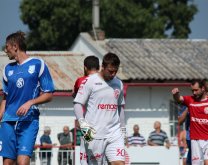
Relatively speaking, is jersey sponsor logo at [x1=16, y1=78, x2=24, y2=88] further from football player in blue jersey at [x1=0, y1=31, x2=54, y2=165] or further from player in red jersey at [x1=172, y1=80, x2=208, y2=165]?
player in red jersey at [x1=172, y1=80, x2=208, y2=165]

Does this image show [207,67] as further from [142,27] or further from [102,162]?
[102,162]

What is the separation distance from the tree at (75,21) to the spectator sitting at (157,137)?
1186 inches

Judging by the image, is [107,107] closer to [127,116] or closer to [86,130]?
[86,130]

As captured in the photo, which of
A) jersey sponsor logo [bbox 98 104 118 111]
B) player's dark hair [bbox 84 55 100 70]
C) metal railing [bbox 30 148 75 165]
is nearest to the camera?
jersey sponsor logo [bbox 98 104 118 111]

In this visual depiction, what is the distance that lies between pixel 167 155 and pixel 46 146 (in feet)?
8.96

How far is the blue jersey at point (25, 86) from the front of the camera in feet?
38.7

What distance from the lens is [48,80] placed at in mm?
11914

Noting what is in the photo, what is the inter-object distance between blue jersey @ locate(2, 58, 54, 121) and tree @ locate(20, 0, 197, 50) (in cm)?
3954

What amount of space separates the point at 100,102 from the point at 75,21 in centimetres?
4081

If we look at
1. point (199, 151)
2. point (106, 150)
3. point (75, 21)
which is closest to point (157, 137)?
point (199, 151)

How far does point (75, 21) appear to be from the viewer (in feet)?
175

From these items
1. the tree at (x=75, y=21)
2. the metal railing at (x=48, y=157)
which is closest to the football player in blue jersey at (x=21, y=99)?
the metal railing at (x=48, y=157)

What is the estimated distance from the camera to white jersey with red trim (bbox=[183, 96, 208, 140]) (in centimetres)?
1722

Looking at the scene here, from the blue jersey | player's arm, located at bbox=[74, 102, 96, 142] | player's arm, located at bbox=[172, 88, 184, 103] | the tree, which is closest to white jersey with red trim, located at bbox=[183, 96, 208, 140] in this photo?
player's arm, located at bbox=[172, 88, 184, 103]
